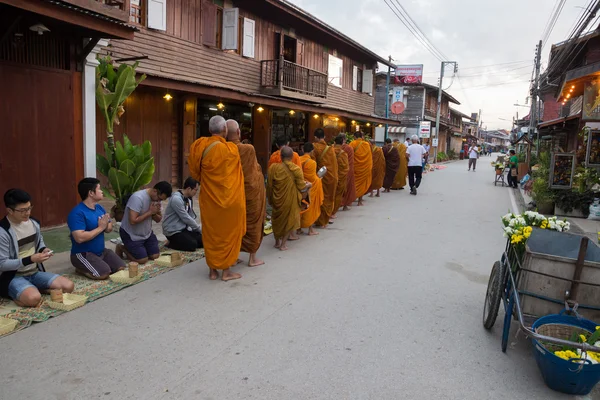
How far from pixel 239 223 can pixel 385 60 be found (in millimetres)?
20418

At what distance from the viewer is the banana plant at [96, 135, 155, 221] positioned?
288 inches

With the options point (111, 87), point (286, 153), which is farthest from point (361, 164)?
point (111, 87)

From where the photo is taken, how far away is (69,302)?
169 inches

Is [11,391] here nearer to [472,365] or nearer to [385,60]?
[472,365]

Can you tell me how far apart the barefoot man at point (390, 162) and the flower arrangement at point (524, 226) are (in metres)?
10.2

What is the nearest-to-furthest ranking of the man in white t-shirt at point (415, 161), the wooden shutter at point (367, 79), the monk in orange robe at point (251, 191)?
1. the monk in orange robe at point (251, 191)
2. the man in white t-shirt at point (415, 161)
3. the wooden shutter at point (367, 79)

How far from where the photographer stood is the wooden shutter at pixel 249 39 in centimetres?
1374

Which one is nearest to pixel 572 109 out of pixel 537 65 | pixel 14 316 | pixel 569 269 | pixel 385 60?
pixel 537 65

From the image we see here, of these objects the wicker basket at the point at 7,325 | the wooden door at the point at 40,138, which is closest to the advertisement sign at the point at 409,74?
the wooden door at the point at 40,138

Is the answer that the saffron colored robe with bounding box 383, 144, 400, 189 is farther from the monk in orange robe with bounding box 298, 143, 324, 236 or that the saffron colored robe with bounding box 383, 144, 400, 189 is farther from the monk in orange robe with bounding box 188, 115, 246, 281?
the monk in orange robe with bounding box 188, 115, 246, 281

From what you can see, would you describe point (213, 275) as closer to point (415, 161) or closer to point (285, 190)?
point (285, 190)

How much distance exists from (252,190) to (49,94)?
3.91 m

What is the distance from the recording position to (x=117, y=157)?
7.39 m

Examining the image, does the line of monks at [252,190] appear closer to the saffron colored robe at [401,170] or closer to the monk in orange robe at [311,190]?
the monk in orange robe at [311,190]
